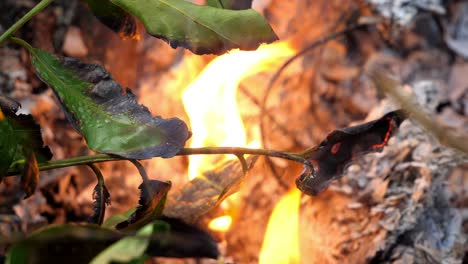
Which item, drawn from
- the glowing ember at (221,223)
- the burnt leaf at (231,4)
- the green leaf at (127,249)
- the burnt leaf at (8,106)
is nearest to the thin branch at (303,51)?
the glowing ember at (221,223)

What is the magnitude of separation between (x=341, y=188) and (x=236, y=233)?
0.21 m

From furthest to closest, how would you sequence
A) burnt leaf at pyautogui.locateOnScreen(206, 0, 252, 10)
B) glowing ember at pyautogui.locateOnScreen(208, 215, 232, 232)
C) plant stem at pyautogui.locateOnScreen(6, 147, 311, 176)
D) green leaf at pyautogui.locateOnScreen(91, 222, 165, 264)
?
glowing ember at pyautogui.locateOnScreen(208, 215, 232, 232) < burnt leaf at pyautogui.locateOnScreen(206, 0, 252, 10) < plant stem at pyautogui.locateOnScreen(6, 147, 311, 176) < green leaf at pyautogui.locateOnScreen(91, 222, 165, 264)

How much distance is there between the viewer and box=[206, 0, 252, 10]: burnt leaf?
75 centimetres

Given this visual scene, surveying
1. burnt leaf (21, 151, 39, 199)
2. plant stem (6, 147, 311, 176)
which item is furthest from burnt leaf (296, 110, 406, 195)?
burnt leaf (21, 151, 39, 199)

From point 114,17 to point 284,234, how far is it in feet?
1.41

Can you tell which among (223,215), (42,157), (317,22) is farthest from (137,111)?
(317,22)

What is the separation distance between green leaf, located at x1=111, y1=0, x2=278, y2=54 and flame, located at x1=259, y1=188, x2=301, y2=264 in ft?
1.17

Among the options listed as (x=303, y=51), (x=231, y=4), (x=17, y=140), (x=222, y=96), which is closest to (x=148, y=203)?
(x=17, y=140)

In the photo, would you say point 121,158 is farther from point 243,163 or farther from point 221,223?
point 221,223

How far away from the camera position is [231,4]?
0.77 m

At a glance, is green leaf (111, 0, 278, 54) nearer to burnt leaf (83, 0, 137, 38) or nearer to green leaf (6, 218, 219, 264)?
burnt leaf (83, 0, 137, 38)

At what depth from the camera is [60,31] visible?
131 centimetres

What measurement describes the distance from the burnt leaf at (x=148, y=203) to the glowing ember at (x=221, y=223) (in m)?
0.35

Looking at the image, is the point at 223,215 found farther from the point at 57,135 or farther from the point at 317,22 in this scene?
the point at 317,22
